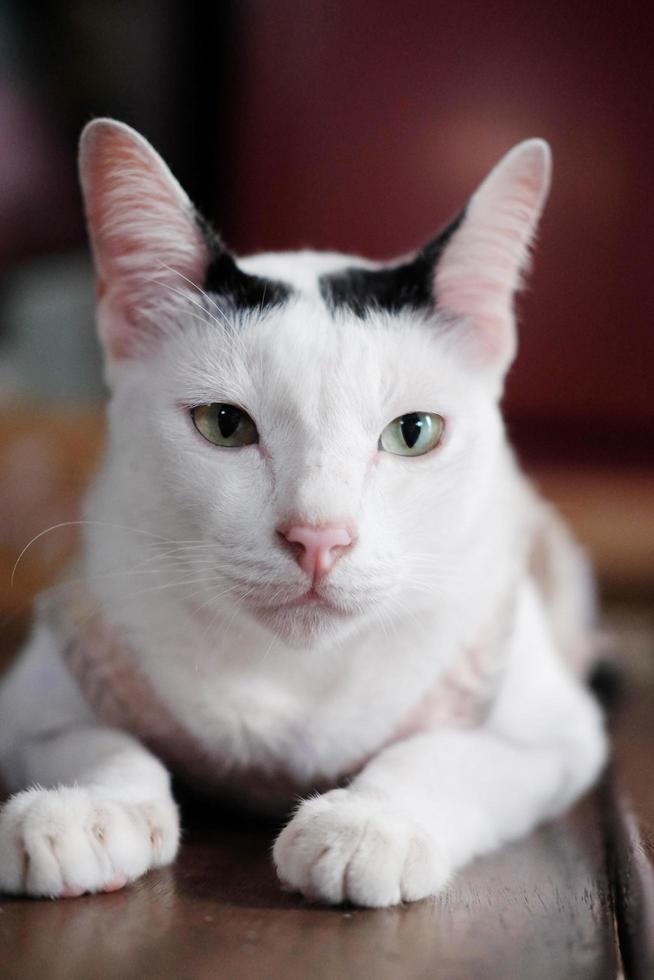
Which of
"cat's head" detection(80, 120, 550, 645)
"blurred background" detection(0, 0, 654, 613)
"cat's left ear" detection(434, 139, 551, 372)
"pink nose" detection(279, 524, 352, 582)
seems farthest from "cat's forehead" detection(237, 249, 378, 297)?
"blurred background" detection(0, 0, 654, 613)

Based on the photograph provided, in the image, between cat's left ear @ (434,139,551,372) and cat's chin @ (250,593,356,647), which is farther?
cat's left ear @ (434,139,551,372)

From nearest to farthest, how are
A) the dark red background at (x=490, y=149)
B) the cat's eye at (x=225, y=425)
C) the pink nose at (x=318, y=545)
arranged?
1. the pink nose at (x=318, y=545)
2. the cat's eye at (x=225, y=425)
3. the dark red background at (x=490, y=149)

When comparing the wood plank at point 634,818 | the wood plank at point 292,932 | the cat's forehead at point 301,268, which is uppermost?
the cat's forehead at point 301,268

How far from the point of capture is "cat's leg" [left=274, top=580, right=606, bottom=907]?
2.40ft

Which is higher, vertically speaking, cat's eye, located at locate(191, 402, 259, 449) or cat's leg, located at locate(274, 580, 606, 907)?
cat's eye, located at locate(191, 402, 259, 449)

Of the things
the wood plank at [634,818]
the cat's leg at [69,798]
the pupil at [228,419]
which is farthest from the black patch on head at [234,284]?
the wood plank at [634,818]

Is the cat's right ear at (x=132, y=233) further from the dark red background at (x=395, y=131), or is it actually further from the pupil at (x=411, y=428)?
the dark red background at (x=395, y=131)

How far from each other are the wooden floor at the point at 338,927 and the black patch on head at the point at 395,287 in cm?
51

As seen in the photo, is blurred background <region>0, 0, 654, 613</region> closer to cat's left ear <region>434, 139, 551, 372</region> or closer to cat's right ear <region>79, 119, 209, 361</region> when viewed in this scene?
cat's right ear <region>79, 119, 209, 361</region>

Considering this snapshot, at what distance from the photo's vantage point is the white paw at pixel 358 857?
2.38 ft

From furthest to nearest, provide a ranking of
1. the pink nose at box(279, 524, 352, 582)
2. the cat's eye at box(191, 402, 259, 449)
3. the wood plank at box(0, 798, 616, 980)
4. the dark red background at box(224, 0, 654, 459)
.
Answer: the dark red background at box(224, 0, 654, 459), the cat's eye at box(191, 402, 259, 449), the pink nose at box(279, 524, 352, 582), the wood plank at box(0, 798, 616, 980)

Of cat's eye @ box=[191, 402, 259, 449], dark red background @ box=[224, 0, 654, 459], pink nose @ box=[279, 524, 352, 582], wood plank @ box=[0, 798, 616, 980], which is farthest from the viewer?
dark red background @ box=[224, 0, 654, 459]

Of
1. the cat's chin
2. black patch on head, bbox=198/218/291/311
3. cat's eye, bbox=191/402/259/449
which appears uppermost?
black patch on head, bbox=198/218/291/311

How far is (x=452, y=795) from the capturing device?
0.88 meters
